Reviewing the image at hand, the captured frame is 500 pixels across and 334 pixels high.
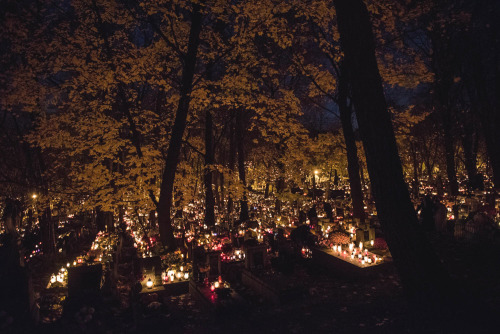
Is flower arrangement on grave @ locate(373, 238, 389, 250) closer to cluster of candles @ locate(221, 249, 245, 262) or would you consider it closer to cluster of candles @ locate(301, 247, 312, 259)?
cluster of candles @ locate(301, 247, 312, 259)

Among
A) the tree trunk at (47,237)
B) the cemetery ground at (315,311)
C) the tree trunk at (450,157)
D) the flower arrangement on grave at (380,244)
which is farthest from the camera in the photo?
the tree trunk at (450,157)

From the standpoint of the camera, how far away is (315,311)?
707 cm

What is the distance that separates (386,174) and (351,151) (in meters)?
8.58

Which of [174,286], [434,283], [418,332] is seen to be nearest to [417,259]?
[434,283]

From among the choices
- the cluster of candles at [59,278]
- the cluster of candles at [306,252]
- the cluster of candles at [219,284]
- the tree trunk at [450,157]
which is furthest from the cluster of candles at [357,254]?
the tree trunk at [450,157]

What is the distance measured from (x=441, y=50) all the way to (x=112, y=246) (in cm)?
2334

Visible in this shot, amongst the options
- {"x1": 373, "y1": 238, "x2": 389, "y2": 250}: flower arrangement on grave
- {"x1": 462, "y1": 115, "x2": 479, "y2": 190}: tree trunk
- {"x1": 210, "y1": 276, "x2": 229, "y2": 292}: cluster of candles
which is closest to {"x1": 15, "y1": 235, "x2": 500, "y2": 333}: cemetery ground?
{"x1": 210, "y1": 276, "x2": 229, "y2": 292}: cluster of candles

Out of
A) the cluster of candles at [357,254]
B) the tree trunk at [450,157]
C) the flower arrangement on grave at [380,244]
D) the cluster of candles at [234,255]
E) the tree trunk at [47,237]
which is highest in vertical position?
the tree trunk at [450,157]

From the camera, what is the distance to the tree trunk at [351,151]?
552 inches

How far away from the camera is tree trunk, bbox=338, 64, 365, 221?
46.0 ft

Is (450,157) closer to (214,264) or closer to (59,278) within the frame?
(214,264)

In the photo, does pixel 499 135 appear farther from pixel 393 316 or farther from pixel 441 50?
pixel 393 316

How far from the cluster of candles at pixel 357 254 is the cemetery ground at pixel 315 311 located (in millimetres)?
437

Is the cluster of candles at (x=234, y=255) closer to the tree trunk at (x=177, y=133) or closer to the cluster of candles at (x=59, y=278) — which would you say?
the tree trunk at (x=177, y=133)
